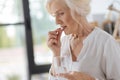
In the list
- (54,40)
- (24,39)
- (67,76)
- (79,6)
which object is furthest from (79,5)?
(24,39)

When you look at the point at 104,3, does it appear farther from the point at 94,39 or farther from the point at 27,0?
the point at 94,39

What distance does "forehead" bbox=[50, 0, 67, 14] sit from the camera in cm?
123

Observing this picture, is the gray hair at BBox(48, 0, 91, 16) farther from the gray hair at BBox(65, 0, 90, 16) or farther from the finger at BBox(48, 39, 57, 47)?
the finger at BBox(48, 39, 57, 47)

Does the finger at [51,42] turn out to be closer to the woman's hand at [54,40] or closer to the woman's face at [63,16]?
the woman's hand at [54,40]

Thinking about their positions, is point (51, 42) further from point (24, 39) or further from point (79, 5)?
point (24, 39)

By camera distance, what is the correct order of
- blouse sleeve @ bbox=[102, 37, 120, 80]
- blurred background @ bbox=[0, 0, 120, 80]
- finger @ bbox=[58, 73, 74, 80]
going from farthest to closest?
blurred background @ bbox=[0, 0, 120, 80]
blouse sleeve @ bbox=[102, 37, 120, 80]
finger @ bbox=[58, 73, 74, 80]

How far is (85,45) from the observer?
125 centimetres

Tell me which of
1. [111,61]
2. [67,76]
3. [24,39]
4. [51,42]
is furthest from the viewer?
[24,39]

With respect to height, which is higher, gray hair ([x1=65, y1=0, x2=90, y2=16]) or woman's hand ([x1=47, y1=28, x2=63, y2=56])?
gray hair ([x1=65, y1=0, x2=90, y2=16])

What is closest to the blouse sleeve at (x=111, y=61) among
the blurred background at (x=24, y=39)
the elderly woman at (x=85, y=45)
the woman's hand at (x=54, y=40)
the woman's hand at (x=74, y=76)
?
the elderly woman at (x=85, y=45)

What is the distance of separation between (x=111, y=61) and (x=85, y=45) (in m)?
0.15

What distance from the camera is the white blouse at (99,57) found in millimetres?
1169

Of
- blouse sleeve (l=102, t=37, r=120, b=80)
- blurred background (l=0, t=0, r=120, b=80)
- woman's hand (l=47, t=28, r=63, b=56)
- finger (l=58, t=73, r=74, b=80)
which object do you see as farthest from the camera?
blurred background (l=0, t=0, r=120, b=80)

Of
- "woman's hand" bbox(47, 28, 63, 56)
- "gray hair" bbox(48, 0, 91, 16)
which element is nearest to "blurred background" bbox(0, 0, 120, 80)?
"woman's hand" bbox(47, 28, 63, 56)
